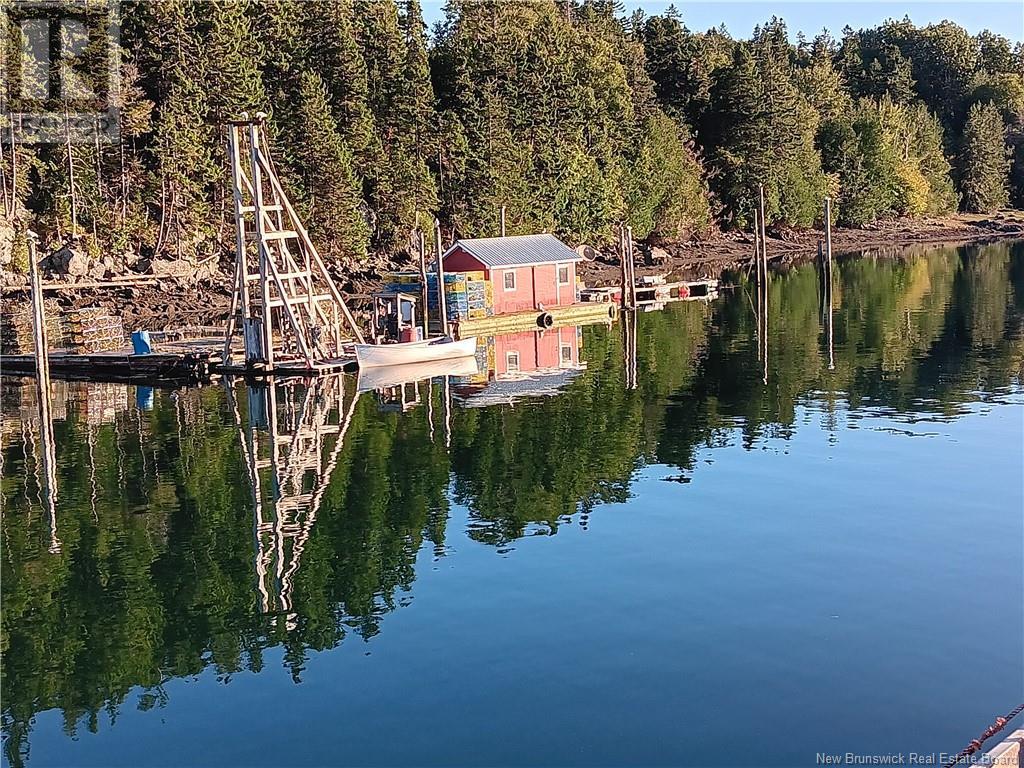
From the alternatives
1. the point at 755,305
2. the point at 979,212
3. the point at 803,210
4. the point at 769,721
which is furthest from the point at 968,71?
the point at 769,721

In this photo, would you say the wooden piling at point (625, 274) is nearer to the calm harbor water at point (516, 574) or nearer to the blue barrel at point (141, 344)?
the calm harbor water at point (516, 574)

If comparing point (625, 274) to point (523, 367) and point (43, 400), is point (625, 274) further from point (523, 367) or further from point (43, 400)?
point (43, 400)

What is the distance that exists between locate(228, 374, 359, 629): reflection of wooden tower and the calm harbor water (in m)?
0.12

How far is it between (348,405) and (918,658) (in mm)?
22790

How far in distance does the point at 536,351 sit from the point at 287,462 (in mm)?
20554

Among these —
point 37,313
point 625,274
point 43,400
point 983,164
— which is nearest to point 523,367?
point 43,400

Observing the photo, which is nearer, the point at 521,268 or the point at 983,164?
the point at 521,268

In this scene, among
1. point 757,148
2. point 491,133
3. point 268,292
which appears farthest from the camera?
point 757,148

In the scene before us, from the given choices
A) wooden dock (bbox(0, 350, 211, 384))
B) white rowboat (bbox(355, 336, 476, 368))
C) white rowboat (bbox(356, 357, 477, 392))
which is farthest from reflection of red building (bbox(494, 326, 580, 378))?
wooden dock (bbox(0, 350, 211, 384))

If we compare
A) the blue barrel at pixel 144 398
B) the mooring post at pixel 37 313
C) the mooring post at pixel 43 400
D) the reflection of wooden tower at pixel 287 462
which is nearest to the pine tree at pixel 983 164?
the reflection of wooden tower at pixel 287 462

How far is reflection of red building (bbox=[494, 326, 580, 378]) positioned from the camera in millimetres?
45625

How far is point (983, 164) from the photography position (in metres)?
135

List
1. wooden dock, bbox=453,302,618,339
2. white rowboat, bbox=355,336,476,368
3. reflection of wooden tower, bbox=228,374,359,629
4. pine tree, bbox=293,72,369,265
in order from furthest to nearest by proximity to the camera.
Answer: pine tree, bbox=293,72,369,265, wooden dock, bbox=453,302,618,339, white rowboat, bbox=355,336,476,368, reflection of wooden tower, bbox=228,374,359,629

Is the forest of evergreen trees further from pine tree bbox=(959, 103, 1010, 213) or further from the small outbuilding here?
the small outbuilding
